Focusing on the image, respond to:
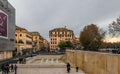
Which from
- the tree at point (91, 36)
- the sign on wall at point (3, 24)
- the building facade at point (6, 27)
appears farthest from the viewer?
the tree at point (91, 36)

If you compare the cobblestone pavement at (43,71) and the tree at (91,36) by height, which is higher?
the tree at (91,36)

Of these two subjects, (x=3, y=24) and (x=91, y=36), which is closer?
(x=3, y=24)

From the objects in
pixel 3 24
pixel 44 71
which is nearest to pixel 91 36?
pixel 3 24

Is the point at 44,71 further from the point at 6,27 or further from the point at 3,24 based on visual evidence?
the point at 6,27

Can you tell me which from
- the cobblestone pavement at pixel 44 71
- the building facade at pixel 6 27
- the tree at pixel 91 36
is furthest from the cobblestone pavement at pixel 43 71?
the tree at pixel 91 36

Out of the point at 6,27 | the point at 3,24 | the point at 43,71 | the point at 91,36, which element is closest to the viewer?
the point at 43,71

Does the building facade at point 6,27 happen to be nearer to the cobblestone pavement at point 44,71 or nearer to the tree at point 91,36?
the cobblestone pavement at point 44,71

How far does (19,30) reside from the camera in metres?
152

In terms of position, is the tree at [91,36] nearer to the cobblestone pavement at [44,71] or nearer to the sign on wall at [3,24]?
the sign on wall at [3,24]

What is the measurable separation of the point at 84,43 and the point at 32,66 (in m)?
55.7

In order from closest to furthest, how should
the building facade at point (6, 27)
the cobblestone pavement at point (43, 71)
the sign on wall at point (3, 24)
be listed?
1. the cobblestone pavement at point (43, 71)
2. the sign on wall at point (3, 24)
3. the building facade at point (6, 27)

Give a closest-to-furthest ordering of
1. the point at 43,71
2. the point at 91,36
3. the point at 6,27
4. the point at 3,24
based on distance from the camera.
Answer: the point at 43,71, the point at 3,24, the point at 6,27, the point at 91,36

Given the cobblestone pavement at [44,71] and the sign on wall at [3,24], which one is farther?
the sign on wall at [3,24]

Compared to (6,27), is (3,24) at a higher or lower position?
higher
